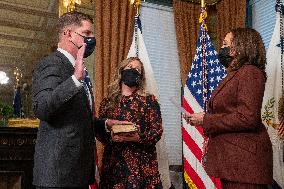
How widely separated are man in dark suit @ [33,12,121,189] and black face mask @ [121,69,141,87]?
3.91 feet

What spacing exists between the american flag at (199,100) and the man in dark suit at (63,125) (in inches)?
96.4

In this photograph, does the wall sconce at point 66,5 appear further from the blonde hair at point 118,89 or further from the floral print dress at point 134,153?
the floral print dress at point 134,153

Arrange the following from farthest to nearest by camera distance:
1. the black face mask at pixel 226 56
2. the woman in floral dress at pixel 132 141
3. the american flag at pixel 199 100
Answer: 1. the american flag at pixel 199 100
2. the woman in floral dress at pixel 132 141
3. the black face mask at pixel 226 56

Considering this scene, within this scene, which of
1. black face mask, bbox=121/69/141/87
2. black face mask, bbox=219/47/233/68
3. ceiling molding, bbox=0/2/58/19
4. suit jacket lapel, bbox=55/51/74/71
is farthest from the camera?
ceiling molding, bbox=0/2/58/19

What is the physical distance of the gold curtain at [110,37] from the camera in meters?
4.33

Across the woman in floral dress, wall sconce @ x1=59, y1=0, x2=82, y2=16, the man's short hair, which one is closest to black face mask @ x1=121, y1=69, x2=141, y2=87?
the woman in floral dress

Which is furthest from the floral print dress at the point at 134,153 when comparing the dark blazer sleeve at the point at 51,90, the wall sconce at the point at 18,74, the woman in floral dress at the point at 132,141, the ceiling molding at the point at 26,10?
the ceiling molding at the point at 26,10

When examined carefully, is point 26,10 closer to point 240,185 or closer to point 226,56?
point 226,56

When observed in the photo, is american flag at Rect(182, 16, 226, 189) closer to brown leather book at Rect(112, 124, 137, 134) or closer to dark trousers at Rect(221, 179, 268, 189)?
brown leather book at Rect(112, 124, 137, 134)

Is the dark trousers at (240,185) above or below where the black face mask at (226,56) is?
below

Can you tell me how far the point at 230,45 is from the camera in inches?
85.7

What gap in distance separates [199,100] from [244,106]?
8.07ft

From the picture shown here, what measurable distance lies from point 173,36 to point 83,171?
393 centimetres

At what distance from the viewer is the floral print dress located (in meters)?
2.73
